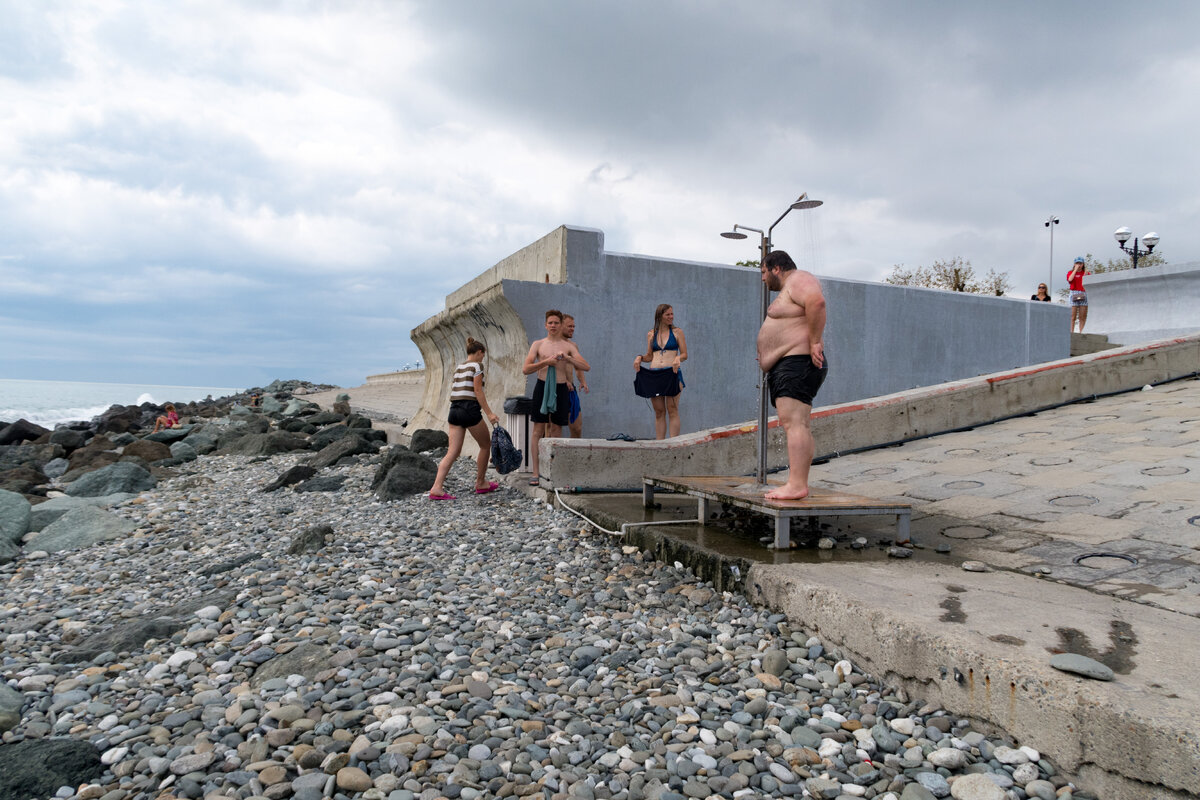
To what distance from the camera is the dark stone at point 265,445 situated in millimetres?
12602

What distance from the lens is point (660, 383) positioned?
7.94 metres

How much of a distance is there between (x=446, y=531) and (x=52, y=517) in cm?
497

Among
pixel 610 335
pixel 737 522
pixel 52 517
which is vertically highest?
pixel 610 335

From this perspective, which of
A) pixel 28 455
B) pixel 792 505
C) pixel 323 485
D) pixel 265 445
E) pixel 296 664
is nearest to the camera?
pixel 296 664

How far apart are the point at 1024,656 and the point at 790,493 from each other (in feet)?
6.14

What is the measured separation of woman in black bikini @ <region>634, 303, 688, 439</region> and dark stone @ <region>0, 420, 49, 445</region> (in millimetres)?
18016

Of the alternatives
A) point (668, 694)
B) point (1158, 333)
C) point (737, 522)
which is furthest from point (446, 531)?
point (1158, 333)

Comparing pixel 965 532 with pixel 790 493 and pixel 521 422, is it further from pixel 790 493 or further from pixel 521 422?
pixel 521 422

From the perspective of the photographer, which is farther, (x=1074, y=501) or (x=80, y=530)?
(x=80, y=530)

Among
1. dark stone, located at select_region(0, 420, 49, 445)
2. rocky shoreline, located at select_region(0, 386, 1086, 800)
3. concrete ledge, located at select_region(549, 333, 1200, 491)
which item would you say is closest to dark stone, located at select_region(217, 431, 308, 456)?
rocky shoreline, located at select_region(0, 386, 1086, 800)

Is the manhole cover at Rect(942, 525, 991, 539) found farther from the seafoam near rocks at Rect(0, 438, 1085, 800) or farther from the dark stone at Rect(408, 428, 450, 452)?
the dark stone at Rect(408, 428, 450, 452)

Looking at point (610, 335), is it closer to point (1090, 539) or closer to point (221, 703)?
point (1090, 539)

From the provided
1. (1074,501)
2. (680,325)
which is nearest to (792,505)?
(1074,501)

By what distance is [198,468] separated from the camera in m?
11.8
